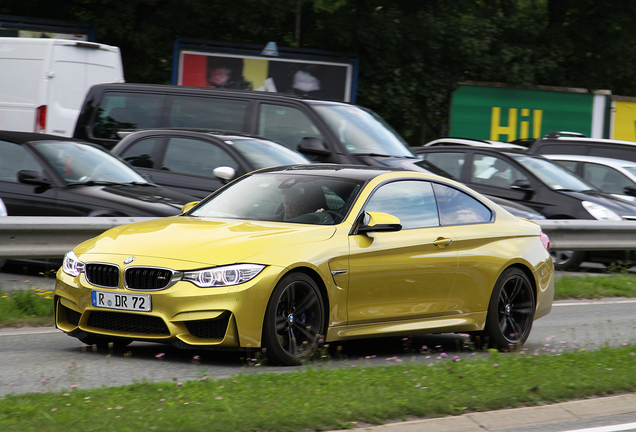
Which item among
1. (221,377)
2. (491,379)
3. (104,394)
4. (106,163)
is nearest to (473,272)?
(491,379)

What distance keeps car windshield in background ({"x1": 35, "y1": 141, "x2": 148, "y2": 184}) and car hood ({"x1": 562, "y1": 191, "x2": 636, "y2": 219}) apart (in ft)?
22.0

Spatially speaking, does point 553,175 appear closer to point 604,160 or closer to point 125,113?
point 604,160

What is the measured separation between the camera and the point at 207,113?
14523mm

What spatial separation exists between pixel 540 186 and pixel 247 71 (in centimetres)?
1241

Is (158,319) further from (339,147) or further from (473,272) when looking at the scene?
(339,147)

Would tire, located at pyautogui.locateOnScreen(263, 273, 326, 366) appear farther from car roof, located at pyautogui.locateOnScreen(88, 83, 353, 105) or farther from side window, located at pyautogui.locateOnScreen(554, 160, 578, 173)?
side window, located at pyautogui.locateOnScreen(554, 160, 578, 173)

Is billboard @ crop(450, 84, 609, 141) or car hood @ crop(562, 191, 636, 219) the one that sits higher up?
billboard @ crop(450, 84, 609, 141)

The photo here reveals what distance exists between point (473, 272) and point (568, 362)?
1.20m

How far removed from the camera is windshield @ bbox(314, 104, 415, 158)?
1377 cm

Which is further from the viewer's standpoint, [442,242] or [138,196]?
[138,196]

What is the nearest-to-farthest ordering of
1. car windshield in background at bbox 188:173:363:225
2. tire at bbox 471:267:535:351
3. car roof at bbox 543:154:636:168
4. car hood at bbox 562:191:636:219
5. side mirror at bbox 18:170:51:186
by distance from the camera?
car windshield in background at bbox 188:173:363:225 → tire at bbox 471:267:535:351 → side mirror at bbox 18:170:51:186 → car hood at bbox 562:191:636:219 → car roof at bbox 543:154:636:168

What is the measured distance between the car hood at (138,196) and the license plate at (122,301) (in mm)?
4202

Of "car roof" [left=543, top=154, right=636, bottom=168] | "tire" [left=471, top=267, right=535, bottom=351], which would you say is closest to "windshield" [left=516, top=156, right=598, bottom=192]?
"car roof" [left=543, top=154, right=636, bottom=168]

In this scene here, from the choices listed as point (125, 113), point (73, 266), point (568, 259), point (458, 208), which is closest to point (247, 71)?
point (125, 113)
